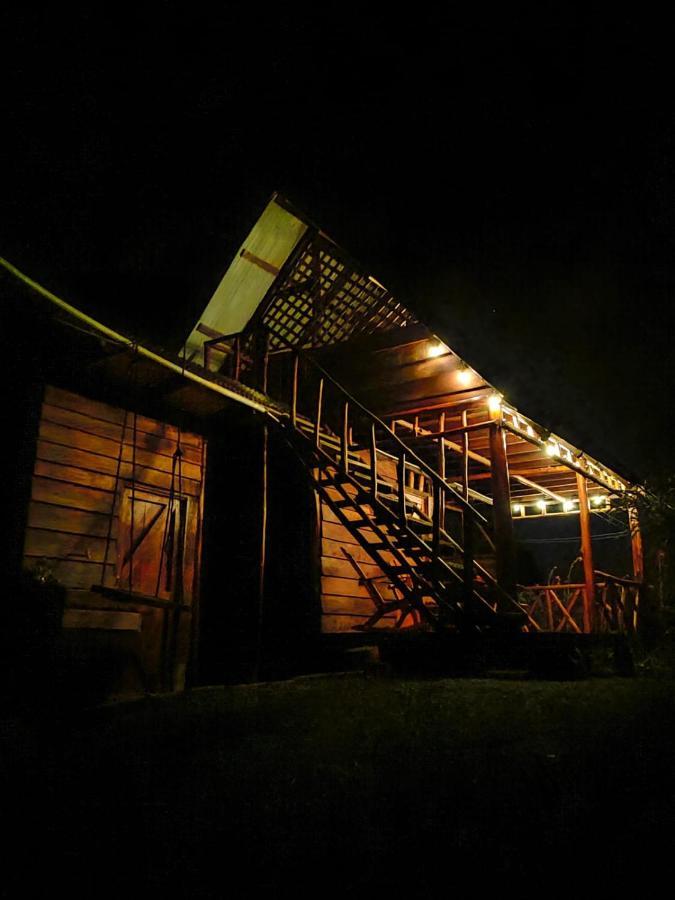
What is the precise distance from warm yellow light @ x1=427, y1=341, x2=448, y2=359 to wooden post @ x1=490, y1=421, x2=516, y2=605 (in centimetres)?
140

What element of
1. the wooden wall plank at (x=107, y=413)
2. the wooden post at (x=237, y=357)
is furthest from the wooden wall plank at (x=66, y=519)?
the wooden post at (x=237, y=357)

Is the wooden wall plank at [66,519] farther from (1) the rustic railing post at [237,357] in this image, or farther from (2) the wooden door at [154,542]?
(1) the rustic railing post at [237,357]

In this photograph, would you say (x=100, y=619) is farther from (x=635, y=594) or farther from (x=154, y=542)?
(x=635, y=594)

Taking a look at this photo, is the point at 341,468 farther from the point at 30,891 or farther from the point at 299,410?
the point at 30,891

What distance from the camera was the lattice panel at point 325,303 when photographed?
10.0 meters

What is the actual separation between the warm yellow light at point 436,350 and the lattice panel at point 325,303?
1021mm

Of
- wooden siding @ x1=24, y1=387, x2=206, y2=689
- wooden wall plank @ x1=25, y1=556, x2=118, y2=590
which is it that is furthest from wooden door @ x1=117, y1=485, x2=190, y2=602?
wooden wall plank @ x1=25, y1=556, x2=118, y2=590

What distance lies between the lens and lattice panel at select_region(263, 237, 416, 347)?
1002 cm

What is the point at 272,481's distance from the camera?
9.55 m

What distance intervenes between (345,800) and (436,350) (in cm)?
755

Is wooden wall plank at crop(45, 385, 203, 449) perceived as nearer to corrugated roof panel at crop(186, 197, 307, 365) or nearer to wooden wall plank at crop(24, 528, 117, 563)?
wooden wall plank at crop(24, 528, 117, 563)

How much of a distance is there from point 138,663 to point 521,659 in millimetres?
4635

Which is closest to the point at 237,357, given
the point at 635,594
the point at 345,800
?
the point at 345,800

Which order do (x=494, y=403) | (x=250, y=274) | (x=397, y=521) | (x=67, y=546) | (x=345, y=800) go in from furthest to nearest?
1. (x=250, y=274)
2. (x=494, y=403)
3. (x=397, y=521)
4. (x=67, y=546)
5. (x=345, y=800)
